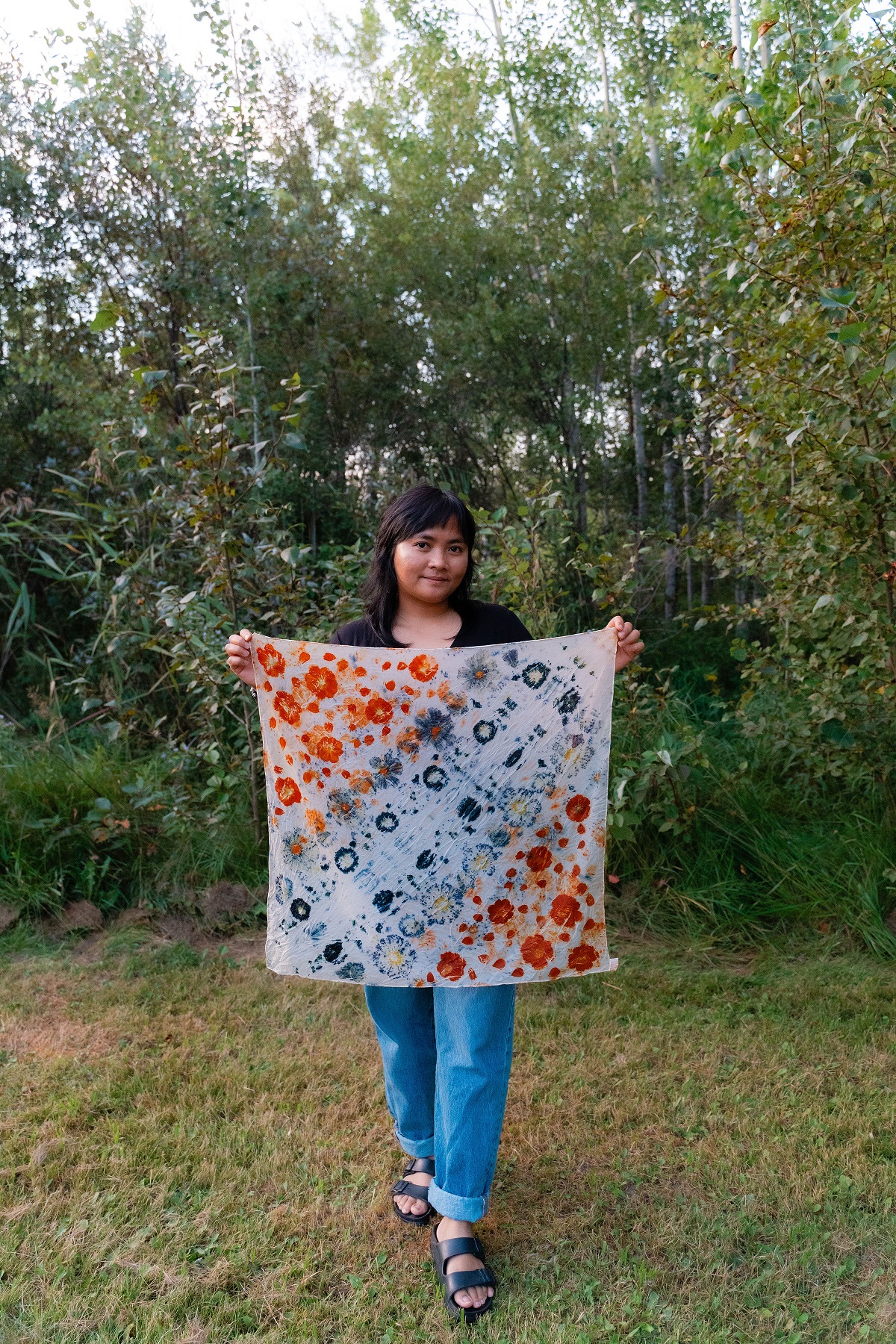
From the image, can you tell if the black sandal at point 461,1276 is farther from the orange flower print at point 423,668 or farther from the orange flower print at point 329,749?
the orange flower print at point 423,668

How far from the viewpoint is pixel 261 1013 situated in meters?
3.44

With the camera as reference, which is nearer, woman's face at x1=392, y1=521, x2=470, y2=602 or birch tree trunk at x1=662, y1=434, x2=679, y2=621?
woman's face at x1=392, y1=521, x2=470, y2=602

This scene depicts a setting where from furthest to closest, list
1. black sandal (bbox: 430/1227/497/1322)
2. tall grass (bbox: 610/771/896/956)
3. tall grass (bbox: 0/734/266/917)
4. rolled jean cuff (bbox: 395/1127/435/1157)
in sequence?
tall grass (bbox: 0/734/266/917), tall grass (bbox: 610/771/896/956), rolled jean cuff (bbox: 395/1127/435/1157), black sandal (bbox: 430/1227/497/1322)

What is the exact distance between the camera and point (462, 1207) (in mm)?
2100

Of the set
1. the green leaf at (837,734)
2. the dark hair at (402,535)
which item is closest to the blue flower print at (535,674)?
the dark hair at (402,535)

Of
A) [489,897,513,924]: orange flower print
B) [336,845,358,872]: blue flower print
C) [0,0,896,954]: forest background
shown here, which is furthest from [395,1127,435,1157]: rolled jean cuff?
[0,0,896,954]: forest background

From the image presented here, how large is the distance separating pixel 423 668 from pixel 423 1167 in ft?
4.17

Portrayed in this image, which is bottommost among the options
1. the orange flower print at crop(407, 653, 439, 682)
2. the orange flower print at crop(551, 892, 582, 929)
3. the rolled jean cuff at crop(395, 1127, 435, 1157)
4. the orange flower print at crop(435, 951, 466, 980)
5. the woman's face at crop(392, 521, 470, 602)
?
the rolled jean cuff at crop(395, 1127, 435, 1157)

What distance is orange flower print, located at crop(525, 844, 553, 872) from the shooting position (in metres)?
2.25

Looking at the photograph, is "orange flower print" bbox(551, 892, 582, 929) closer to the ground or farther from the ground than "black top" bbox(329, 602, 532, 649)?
closer to the ground

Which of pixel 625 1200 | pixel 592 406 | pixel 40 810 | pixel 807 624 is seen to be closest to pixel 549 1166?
pixel 625 1200

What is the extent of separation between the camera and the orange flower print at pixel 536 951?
2207 mm

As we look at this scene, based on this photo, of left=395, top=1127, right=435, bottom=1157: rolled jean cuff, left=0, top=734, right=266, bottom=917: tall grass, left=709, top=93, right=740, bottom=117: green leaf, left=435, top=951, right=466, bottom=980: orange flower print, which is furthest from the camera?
left=0, top=734, right=266, bottom=917: tall grass

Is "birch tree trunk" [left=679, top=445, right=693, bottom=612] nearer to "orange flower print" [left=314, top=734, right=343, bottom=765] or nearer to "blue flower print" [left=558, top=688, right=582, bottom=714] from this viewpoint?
"blue flower print" [left=558, top=688, right=582, bottom=714]
